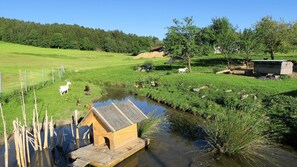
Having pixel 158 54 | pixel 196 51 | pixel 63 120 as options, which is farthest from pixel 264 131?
pixel 158 54

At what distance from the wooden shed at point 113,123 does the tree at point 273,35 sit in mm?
37106

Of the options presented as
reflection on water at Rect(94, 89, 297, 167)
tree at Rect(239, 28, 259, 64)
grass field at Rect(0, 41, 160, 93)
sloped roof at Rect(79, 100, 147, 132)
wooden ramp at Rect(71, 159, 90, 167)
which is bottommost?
reflection on water at Rect(94, 89, 297, 167)

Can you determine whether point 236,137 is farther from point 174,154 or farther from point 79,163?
point 79,163

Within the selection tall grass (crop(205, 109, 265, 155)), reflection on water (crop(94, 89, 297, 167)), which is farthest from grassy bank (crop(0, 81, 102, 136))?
tall grass (crop(205, 109, 265, 155))

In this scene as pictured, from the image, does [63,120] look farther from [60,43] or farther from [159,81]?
[60,43]

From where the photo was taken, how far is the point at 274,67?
108ft

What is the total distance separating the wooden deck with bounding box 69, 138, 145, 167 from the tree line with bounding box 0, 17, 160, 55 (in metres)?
100

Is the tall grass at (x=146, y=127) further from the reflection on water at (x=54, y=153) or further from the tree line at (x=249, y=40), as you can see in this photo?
the tree line at (x=249, y=40)

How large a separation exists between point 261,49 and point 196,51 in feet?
35.7

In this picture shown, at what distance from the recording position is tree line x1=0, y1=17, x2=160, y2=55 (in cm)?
11938

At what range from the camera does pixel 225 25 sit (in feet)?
217

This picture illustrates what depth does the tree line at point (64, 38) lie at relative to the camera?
119375 mm

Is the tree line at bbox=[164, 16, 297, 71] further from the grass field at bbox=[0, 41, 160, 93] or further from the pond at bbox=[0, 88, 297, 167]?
the pond at bbox=[0, 88, 297, 167]

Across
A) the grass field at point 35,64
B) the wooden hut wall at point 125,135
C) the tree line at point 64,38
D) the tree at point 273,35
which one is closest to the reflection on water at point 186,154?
the wooden hut wall at point 125,135
